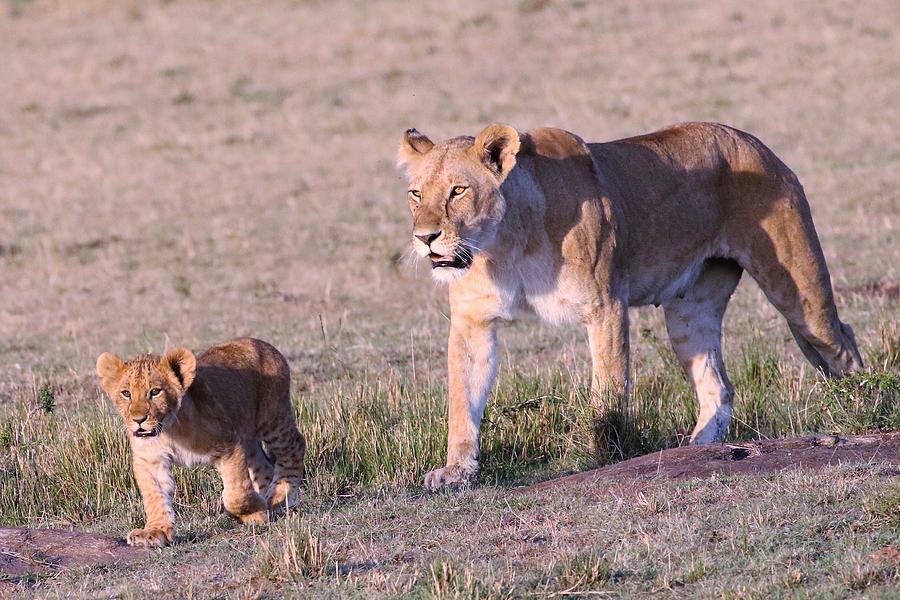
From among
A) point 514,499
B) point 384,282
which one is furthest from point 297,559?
point 384,282

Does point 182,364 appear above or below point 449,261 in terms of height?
below

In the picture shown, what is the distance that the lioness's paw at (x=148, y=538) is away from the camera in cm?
627

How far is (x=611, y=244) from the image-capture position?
7797mm

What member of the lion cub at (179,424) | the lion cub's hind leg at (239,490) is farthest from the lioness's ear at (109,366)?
the lion cub's hind leg at (239,490)

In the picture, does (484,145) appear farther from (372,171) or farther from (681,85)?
(681,85)

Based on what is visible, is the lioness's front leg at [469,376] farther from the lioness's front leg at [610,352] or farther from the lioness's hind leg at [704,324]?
the lioness's hind leg at [704,324]

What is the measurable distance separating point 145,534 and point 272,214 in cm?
1268

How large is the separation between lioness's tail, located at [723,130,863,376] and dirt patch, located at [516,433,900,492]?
1665mm

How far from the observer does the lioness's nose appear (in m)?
7.00

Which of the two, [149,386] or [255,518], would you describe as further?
[255,518]

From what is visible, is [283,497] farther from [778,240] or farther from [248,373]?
[778,240]

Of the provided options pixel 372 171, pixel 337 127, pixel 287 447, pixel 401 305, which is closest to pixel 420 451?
pixel 287 447

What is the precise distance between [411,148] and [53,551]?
273 centimetres

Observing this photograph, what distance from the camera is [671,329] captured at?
30.0 feet
